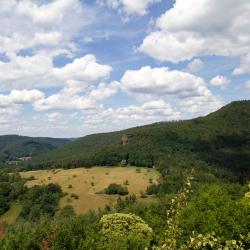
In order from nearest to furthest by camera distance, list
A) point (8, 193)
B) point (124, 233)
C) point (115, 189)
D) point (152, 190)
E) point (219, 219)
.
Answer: point (219, 219) < point (124, 233) < point (152, 190) < point (115, 189) < point (8, 193)

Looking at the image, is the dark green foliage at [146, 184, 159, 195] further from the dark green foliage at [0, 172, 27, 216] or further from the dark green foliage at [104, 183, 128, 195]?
the dark green foliage at [0, 172, 27, 216]

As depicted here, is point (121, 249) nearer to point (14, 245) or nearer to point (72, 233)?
point (72, 233)

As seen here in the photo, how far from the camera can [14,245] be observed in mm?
69188

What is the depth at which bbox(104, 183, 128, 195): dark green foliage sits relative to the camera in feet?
616

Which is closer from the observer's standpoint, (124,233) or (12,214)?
(124,233)

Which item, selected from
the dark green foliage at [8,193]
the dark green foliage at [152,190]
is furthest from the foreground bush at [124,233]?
the dark green foliage at [8,193]

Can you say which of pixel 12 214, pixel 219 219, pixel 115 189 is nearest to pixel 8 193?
pixel 12 214

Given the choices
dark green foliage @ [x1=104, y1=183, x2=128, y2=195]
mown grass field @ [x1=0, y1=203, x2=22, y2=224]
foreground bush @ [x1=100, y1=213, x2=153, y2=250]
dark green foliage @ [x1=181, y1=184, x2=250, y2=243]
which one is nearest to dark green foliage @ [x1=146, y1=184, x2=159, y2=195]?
dark green foliage @ [x1=104, y1=183, x2=128, y2=195]

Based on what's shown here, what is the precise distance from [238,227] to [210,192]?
15935 mm

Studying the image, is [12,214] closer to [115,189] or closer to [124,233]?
[115,189]

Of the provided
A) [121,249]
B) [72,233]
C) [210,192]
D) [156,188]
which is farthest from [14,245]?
[156,188]

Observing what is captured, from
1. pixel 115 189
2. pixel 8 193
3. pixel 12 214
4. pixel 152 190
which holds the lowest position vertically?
pixel 12 214

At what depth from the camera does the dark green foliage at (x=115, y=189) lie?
7397 inches

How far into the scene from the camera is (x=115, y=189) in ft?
622
